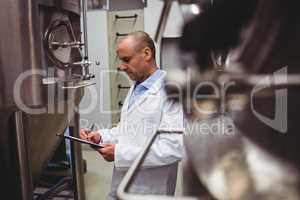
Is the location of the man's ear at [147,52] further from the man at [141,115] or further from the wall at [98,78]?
the wall at [98,78]

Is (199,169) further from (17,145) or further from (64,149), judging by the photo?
(64,149)

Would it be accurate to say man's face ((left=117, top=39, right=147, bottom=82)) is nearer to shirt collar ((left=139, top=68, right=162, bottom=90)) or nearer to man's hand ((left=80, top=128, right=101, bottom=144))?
shirt collar ((left=139, top=68, right=162, bottom=90))

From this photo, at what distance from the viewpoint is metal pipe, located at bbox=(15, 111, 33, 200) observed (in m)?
0.90

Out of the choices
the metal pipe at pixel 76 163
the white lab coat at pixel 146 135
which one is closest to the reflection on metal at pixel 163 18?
the white lab coat at pixel 146 135

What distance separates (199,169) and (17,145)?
2.30ft

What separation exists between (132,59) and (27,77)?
35 cm

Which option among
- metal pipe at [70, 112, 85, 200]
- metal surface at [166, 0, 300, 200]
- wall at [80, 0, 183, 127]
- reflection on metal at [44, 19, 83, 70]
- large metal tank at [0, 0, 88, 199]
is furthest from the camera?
wall at [80, 0, 183, 127]

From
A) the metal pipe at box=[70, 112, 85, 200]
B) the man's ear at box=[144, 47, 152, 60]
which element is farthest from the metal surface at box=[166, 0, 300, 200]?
the metal pipe at box=[70, 112, 85, 200]

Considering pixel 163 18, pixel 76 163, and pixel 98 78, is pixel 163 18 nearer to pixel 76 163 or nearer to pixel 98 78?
pixel 76 163

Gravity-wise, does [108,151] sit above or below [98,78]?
below

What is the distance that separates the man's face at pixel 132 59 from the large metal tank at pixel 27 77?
9.3 inches

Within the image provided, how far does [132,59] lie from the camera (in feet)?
3.29

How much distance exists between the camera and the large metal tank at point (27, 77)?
847mm

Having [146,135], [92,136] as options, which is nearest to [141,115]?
[146,135]
